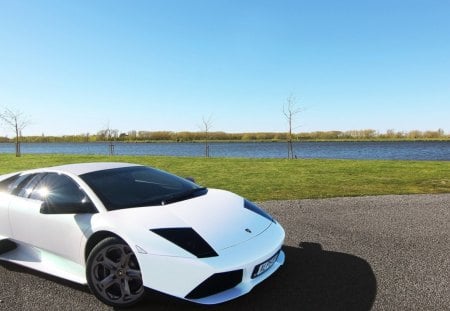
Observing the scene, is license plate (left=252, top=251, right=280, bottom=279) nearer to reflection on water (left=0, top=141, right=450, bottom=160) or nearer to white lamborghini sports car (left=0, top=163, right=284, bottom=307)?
white lamborghini sports car (left=0, top=163, right=284, bottom=307)

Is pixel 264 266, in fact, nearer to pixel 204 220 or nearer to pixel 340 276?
pixel 204 220

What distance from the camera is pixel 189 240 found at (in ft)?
10.5

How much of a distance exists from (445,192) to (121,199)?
8.09 m

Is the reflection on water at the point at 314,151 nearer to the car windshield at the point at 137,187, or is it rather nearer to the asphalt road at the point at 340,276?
the asphalt road at the point at 340,276

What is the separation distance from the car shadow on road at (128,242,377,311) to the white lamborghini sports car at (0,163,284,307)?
0.23 m

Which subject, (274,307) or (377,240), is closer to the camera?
(274,307)

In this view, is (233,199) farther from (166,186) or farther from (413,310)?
(413,310)

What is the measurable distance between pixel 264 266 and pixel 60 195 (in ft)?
7.84

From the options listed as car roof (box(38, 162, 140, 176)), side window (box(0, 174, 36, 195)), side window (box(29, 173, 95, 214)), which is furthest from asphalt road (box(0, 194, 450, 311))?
car roof (box(38, 162, 140, 176))

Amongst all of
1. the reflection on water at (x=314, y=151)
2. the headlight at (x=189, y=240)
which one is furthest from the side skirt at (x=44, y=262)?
the reflection on water at (x=314, y=151)

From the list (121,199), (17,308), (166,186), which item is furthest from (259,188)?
(17,308)

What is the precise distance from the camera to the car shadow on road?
3.24 metres

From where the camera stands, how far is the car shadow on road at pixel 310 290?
10.6 feet

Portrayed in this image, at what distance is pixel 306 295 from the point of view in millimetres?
3451
